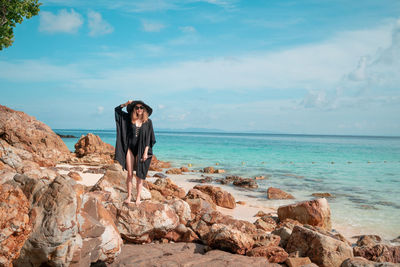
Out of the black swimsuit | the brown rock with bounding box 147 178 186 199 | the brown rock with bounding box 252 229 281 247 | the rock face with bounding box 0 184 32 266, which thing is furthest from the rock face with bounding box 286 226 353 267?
the brown rock with bounding box 147 178 186 199

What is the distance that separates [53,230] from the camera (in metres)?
4.10

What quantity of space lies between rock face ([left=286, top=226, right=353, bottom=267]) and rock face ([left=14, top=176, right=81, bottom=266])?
4.29 metres

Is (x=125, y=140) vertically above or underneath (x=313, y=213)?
above

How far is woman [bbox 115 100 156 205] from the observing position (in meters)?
7.30

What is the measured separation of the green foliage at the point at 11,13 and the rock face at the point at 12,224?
13.8m

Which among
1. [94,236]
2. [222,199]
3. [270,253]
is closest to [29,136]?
[222,199]

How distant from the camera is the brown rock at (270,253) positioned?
19.3 feet

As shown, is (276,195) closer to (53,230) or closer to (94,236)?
(94,236)

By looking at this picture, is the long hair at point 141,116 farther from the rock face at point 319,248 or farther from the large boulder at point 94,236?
the rock face at point 319,248

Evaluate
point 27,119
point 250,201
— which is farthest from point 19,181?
point 27,119

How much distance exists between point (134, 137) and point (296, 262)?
418 centimetres

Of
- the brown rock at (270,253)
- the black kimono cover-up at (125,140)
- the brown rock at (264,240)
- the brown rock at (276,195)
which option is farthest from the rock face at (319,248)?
the brown rock at (276,195)

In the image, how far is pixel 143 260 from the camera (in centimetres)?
547

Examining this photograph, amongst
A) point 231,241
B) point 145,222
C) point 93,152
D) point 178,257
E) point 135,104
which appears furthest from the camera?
point 93,152
